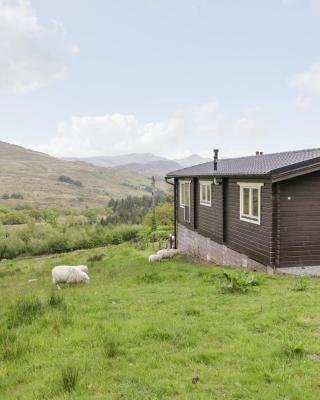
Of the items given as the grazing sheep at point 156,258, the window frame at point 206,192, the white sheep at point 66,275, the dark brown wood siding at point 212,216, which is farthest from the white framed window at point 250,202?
the white sheep at point 66,275

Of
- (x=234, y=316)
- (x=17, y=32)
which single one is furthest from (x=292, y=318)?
(x=17, y=32)

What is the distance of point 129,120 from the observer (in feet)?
440

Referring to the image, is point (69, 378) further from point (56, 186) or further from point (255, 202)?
point (56, 186)

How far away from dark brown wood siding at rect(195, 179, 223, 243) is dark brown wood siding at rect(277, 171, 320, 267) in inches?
164

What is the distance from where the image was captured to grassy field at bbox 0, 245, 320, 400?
475cm

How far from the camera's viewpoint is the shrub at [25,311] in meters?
7.63

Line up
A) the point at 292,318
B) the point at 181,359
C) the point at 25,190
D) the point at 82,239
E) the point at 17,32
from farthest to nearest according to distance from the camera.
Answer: the point at 25,190 → the point at 82,239 → the point at 17,32 → the point at 292,318 → the point at 181,359

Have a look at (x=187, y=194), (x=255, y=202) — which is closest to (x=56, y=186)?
(x=187, y=194)

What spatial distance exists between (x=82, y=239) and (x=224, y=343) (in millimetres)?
40043

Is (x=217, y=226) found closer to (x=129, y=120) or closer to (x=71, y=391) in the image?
(x=71, y=391)

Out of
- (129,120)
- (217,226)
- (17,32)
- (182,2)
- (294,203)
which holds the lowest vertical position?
(217,226)

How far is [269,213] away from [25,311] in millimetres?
7204

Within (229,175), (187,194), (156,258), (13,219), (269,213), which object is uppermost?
(229,175)

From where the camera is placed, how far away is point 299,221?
11.5 metres
